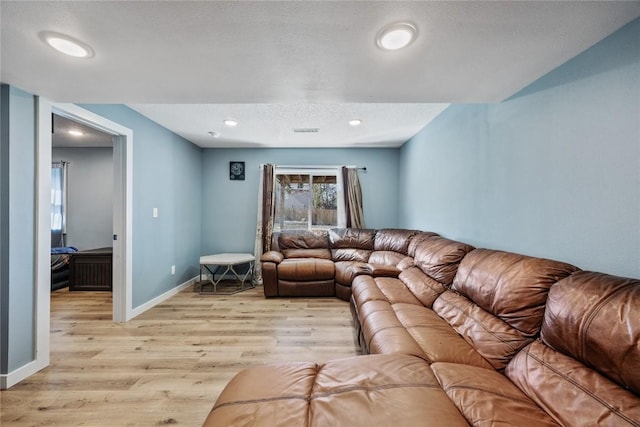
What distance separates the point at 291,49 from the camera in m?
1.34

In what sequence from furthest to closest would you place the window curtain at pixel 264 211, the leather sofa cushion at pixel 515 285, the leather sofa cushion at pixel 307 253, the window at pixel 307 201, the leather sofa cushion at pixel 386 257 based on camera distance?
the window at pixel 307 201 < the window curtain at pixel 264 211 < the leather sofa cushion at pixel 307 253 < the leather sofa cushion at pixel 386 257 < the leather sofa cushion at pixel 515 285

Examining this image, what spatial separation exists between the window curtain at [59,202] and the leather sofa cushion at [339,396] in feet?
18.4

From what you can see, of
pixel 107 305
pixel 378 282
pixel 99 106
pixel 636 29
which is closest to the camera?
pixel 636 29

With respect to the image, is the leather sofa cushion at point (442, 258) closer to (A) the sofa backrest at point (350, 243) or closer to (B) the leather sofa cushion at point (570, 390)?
(B) the leather sofa cushion at point (570, 390)

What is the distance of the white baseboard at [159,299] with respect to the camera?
112 inches

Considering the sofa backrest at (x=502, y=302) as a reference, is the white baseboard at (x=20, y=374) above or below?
below

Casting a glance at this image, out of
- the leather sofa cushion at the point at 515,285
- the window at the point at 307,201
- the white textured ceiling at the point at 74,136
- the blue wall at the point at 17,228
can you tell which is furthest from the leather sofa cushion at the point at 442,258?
the white textured ceiling at the point at 74,136

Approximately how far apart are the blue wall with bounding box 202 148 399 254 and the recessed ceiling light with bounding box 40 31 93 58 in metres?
3.18

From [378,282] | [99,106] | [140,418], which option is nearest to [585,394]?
[378,282]

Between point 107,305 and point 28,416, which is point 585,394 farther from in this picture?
point 107,305

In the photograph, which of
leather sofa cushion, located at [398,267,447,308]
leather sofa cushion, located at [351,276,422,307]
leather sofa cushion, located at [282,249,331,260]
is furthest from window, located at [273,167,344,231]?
leather sofa cushion, located at [398,267,447,308]

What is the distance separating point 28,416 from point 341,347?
2.07 meters

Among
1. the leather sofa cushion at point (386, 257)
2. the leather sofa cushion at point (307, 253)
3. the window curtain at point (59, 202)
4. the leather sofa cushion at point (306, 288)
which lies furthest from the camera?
the window curtain at point (59, 202)

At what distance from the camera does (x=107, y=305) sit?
10.5 feet
